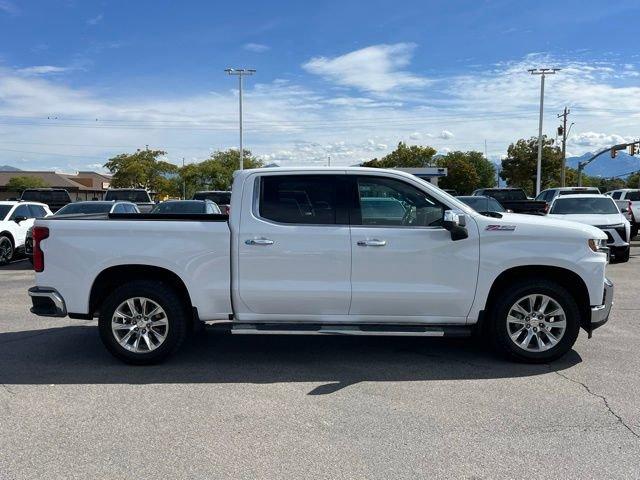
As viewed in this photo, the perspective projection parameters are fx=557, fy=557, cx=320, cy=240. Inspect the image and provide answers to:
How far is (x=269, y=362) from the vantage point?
5.54 m

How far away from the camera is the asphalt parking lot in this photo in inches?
137

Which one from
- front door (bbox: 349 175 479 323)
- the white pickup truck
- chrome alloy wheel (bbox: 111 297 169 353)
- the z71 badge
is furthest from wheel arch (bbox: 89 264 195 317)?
the z71 badge

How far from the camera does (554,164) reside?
57406mm

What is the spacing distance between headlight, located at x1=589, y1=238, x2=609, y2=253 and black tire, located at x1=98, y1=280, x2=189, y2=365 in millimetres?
3914

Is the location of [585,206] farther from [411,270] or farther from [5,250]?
[5,250]

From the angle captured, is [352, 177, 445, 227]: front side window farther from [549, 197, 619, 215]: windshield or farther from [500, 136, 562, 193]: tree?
[500, 136, 562, 193]: tree

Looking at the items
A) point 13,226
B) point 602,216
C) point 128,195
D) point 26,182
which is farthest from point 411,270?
point 26,182

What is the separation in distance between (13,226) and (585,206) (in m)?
14.2

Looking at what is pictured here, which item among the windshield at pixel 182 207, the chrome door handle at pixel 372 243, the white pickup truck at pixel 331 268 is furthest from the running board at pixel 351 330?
the windshield at pixel 182 207

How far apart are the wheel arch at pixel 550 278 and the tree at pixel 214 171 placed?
65.2m

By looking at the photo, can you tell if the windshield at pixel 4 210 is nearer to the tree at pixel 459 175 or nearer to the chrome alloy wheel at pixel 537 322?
the chrome alloy wheel at pixel 537 322

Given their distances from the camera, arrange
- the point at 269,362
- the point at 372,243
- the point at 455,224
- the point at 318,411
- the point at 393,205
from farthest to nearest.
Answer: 1. the point at 269,362
2. the point at 393,205
3. the point at 372,243
4. the point at 455,224
5. the point at 318,411

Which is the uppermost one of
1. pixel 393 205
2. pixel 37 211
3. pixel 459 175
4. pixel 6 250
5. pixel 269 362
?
pixel 459 175

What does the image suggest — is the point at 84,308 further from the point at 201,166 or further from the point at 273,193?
the point at 201,166
